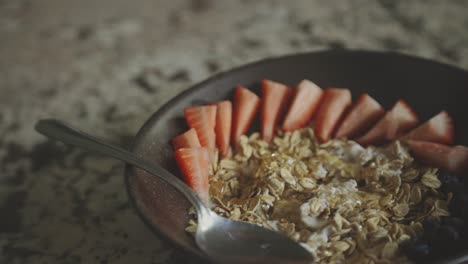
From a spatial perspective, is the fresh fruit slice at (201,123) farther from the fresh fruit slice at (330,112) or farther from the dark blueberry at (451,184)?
the dark blueberry at (451,184)

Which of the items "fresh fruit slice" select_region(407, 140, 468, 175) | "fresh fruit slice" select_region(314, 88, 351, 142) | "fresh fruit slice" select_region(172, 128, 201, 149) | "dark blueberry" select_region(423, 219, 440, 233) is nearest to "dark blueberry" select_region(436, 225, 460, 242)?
"dark blueberry" select_region(423, 219, 440, 233)

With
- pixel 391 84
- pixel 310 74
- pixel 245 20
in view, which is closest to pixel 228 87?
pixel 310 74

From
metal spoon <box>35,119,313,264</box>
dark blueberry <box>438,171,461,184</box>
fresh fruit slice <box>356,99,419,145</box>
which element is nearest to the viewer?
metal spoon <box>35,119,313,264</box>

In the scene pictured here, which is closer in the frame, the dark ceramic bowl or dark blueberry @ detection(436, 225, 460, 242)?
dark blueberry @ detection(436, 225, 460, 242)

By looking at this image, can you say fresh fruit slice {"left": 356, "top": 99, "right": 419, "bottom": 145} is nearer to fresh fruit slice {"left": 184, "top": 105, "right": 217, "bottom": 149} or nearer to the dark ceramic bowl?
the dark ceramic bowl

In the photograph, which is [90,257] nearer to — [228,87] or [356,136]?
[228,87]

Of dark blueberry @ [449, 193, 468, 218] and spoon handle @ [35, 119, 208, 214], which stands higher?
spoon handle @ [35, 119, 208, 214]

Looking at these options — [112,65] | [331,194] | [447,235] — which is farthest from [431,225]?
[112,65]

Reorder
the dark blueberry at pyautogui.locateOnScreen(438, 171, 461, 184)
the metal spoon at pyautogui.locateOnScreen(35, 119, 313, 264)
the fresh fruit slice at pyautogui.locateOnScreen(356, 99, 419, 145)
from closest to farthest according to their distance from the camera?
the metal spoon at pyautogui.locateOnScreen(35, 119, 313, 264)
the dark blueberry at pyautogui.locateOnScreen(438, 171, 461, 184)
the fresh fruit slice at pyautogui.locateOnScreen(356, 99, 419, 145)
